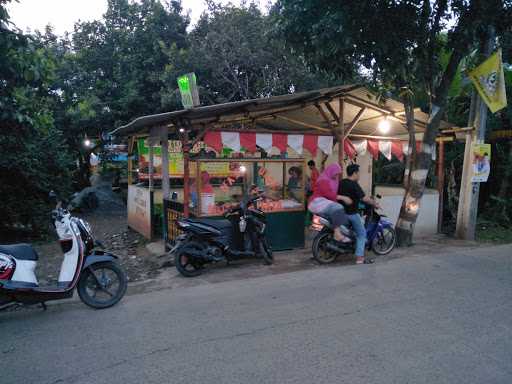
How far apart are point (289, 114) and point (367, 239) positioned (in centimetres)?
390

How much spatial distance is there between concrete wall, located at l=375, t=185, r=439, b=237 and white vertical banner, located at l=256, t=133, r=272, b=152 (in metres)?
3.51

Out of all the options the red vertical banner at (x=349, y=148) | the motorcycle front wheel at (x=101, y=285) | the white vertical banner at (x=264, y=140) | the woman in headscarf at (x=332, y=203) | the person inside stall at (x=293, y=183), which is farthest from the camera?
the red vertical banner at (x=349, y=148)

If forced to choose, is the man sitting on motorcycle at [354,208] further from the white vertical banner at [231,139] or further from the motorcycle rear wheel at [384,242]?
the white vertical banner at [231,139]

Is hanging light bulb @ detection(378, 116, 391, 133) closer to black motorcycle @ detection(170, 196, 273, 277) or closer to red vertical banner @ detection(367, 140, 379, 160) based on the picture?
red vertical banner @ detection(367, 140, 379, 160)

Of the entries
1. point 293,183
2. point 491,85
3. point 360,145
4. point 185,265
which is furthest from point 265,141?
point 491,85

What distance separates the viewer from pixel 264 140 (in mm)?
7945

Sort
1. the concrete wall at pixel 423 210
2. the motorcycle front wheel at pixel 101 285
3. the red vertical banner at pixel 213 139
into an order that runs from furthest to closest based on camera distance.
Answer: the concrete wall at pixel 423 210 < the red vertical banner at pixel 213 139 < the motorcycle front wheel at pixel 101 285

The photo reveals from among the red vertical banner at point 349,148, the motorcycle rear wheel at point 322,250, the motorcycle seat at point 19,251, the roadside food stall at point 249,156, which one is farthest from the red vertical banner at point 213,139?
the red vertical banner at point 349,148

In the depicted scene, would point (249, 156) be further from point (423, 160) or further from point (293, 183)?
point (423, 160)

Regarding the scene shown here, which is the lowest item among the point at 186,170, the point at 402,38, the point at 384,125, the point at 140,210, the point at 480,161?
the point at 140,210

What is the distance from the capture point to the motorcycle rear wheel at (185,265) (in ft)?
20.3

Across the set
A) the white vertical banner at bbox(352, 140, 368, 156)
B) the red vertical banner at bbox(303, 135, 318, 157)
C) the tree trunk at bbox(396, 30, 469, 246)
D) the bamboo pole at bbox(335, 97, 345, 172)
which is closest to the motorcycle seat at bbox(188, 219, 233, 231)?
the red vertical banner at bbox(303, 135, 318, 157)

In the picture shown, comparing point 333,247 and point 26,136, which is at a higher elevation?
point 26,136

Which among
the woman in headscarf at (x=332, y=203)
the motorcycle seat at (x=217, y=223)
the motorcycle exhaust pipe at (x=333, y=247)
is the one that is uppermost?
the woman in headscarf at (x=332, y=203)
